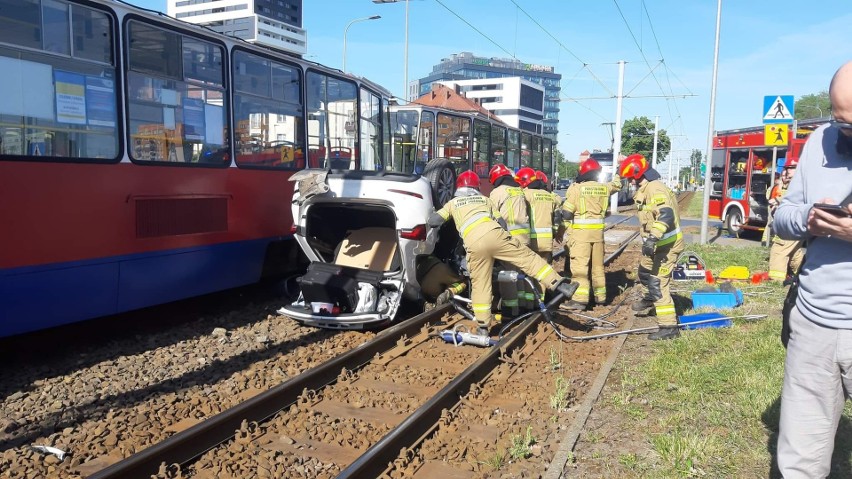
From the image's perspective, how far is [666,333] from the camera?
7.31 metres

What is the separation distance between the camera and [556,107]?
170 metres

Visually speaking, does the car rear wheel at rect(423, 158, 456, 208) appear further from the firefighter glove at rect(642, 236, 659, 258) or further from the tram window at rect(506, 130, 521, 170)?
the tram window at rect(506, 130, 521, 170)

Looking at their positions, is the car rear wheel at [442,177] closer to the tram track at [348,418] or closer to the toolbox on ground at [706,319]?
the tram track at [348,418]

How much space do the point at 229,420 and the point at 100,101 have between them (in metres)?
3.45

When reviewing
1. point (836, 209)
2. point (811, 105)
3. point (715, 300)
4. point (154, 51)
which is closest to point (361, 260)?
point (154, 51)

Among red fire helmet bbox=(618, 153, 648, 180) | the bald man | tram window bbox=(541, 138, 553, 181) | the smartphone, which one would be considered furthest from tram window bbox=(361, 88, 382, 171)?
tram window bbox=(541, 138, 553, 181)

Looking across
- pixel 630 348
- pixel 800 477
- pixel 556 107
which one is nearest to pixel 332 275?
pixel 630 348

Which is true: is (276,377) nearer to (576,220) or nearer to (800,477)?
(800,477)

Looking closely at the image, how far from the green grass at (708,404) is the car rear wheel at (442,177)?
385cm

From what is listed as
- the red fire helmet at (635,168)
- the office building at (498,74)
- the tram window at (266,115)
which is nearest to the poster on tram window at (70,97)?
the tram window at (266,115)

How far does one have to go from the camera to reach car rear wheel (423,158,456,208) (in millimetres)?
9516

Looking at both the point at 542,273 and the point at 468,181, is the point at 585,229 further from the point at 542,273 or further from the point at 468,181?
the point at 468,181

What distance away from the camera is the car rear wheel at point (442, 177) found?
9516mm

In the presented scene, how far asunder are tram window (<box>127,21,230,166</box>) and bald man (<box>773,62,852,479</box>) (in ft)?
19.2
